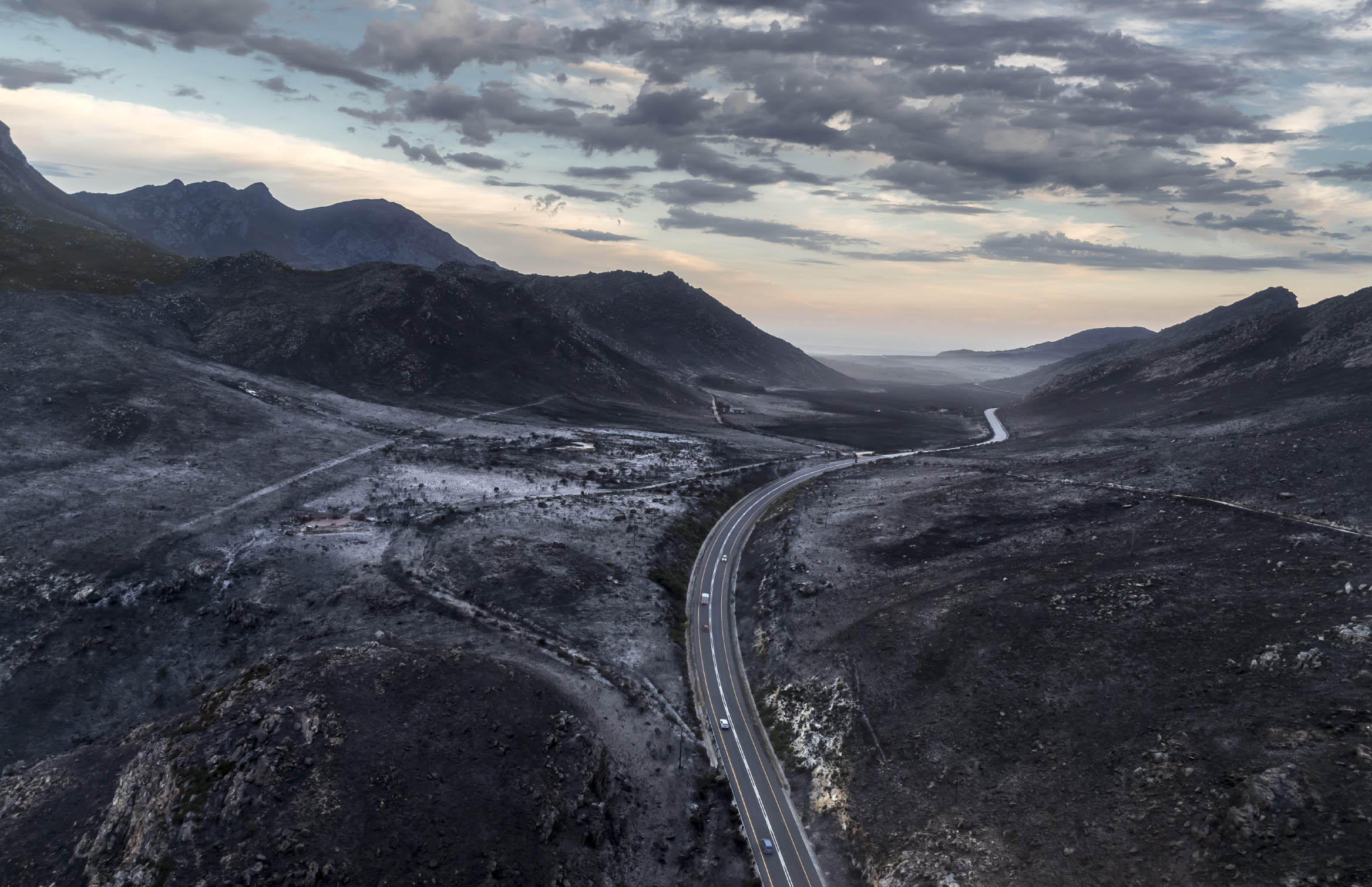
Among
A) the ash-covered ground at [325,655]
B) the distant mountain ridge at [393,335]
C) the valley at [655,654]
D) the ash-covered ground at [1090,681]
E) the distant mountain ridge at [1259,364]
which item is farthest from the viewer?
the distant mountain ridge at [393,335]

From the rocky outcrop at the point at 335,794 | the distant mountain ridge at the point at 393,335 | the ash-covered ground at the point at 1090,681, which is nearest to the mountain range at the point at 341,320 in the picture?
the distant mountain ridge at the point at 393,335

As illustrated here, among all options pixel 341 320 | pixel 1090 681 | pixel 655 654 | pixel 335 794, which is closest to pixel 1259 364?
pixel 1090 681

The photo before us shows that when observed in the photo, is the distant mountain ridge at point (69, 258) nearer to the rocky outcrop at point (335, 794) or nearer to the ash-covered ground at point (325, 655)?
the ash-covered ground at point (325, 655)

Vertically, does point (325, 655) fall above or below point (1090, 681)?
below

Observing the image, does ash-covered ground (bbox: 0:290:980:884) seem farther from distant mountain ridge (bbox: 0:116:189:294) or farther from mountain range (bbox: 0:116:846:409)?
distant mountain ridge (bbox: 0:116:189:294)

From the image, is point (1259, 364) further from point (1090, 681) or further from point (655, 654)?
point (655, 654)

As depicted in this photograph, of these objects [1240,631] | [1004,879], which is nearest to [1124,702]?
[1240,631]
